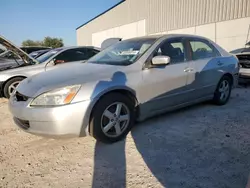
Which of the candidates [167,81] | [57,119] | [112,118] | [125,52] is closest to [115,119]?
[112,118]

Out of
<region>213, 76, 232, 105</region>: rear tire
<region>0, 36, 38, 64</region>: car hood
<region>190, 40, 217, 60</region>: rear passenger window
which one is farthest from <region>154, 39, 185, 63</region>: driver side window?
<region>0, 36, 38, 64</region>: car hood

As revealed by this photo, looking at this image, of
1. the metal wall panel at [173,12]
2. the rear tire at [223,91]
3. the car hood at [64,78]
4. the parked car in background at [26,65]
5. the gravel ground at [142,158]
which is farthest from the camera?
the metal wall panel at [173,12]

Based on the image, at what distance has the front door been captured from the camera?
3.36m

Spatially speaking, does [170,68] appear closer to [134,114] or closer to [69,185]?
[134,114]

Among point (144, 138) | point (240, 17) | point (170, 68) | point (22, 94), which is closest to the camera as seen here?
point (22, 94)

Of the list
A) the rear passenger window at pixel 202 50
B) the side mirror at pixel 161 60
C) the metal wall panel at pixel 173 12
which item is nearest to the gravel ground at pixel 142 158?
the side mirror at pixel 161 60

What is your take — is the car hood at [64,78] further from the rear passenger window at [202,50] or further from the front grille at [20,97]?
the rear passenger window at [202,50]

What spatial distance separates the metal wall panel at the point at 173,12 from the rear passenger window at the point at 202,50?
7149mm

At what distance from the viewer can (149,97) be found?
3.39 meters

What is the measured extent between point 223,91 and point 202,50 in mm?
1089

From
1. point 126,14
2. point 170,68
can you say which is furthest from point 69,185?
point 126,14

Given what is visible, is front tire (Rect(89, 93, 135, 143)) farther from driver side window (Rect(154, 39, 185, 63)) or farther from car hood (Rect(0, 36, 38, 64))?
car hood (Rect(0, 36, 38, 64))

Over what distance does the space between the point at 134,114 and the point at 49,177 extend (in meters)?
1.44

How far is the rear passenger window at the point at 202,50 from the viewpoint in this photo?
4152 millimetres
